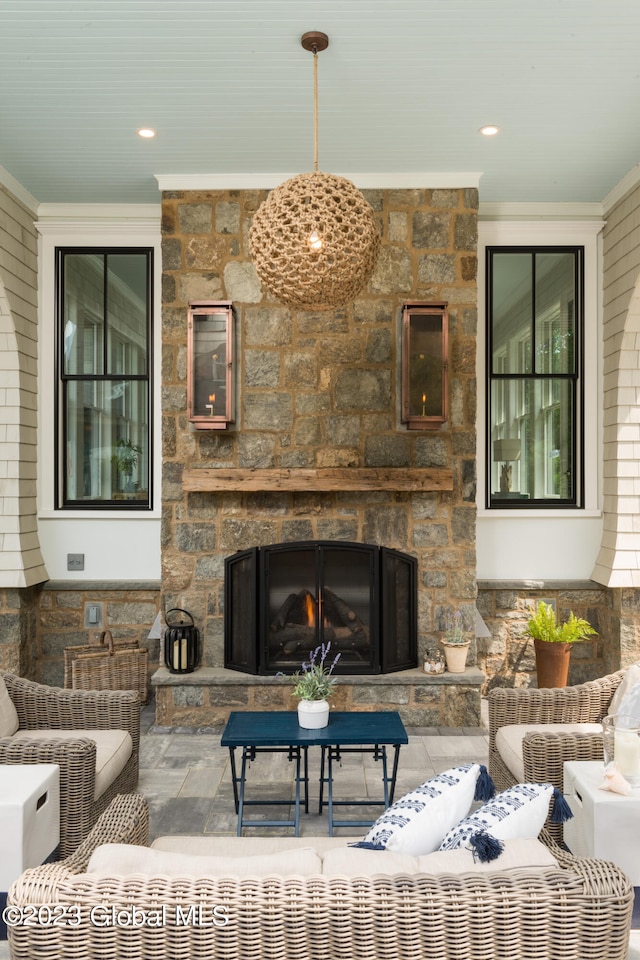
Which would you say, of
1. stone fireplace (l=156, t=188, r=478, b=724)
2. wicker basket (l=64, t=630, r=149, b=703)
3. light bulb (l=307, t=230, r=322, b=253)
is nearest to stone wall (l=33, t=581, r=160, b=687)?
wicker basket (l=64, t=630, r=149, b=703)

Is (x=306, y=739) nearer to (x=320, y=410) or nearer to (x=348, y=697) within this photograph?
(x=348, y=697)

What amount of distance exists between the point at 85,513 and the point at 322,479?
192cm

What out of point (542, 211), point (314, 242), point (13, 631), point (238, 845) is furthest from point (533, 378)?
point (238, 845)

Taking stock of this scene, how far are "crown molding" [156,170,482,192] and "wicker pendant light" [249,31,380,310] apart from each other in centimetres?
198

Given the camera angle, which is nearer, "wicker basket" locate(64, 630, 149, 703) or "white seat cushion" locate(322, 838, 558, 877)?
"white seat cushion" locate(322, 838, 558, 877)

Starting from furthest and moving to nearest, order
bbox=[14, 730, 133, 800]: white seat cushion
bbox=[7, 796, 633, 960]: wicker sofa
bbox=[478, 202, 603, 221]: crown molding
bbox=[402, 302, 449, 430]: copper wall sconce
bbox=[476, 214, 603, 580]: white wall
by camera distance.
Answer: bbox=[476, 214, 603, 580]: white wall, bbox=[478, 202, 603, 221]: crown molding, bbox=[402, 302, 449, 430]: copper wall sconce, bbox=[14, 730, 133, 800]: white seat cushion, bbox=[7, 796, 633, 960]: wicker sofa

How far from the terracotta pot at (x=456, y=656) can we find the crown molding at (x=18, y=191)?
4.12 meters

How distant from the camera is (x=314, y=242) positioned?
2.86 meters

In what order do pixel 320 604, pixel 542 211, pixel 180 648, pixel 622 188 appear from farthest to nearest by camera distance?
pixel 542 211 → pixel 622 188 → pixel 320 604 → pixel 180 648

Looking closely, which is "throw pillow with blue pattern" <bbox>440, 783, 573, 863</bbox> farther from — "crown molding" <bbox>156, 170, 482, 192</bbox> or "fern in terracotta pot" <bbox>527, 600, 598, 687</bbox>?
"crown molding" <bbox>156, 170, 482, 192</bbox>

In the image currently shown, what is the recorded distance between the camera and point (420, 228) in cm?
483

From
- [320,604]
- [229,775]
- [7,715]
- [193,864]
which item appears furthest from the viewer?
[320,604]

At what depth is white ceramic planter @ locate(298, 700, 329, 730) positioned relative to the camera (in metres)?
3.29

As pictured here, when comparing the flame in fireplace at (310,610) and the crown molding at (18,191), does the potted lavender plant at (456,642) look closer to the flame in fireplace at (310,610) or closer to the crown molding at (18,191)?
the flame in fireplace at (310,610)
